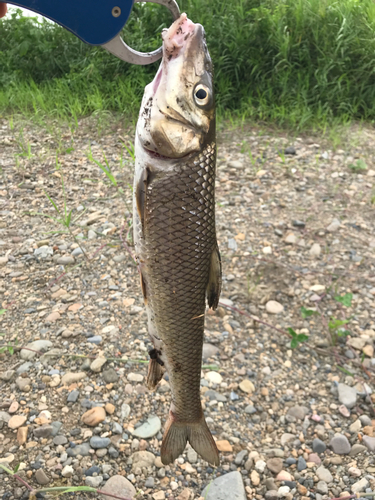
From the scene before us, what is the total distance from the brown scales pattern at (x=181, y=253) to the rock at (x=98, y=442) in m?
0.81

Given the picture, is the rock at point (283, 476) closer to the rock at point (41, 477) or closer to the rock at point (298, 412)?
the rock at point (298, 412)

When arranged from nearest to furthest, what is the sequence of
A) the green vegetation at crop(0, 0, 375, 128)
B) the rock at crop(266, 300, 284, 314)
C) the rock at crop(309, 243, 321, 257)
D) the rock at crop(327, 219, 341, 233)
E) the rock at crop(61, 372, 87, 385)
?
the rock at crop(61, 372, 87, 385), the rock at crop(266, 300, 284, 314), the rock at crop(309, 243, 321, 257), the rock at crop(327, 219, 341, 233), the green vegetation at crop(0, 0, 375, 128)

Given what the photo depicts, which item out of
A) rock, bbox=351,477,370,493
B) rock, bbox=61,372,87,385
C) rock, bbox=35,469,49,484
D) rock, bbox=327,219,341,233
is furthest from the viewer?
rock, bbox=327,219,341,233

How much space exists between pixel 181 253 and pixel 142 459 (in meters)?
1.30

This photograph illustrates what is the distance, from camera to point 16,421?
7.88 ft

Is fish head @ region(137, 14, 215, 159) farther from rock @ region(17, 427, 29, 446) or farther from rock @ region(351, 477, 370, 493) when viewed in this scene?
rock @ region(351, 477, 370, 493)

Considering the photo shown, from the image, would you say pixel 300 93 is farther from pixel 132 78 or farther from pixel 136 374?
pixel 136 374

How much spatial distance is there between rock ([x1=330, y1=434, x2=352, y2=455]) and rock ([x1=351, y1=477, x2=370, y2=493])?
0.18m

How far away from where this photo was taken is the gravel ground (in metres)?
2.32

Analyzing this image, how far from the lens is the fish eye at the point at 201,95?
1499 millimetres

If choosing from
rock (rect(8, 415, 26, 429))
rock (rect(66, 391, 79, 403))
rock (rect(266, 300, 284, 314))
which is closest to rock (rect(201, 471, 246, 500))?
rock (rect(66, 391, 79, 403))

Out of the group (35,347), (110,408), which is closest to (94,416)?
(110,408)

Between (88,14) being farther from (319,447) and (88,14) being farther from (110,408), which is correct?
(319,447)

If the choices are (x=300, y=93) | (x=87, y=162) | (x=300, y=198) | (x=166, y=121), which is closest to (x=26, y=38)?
(x=87, y=162)
